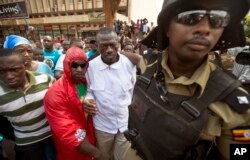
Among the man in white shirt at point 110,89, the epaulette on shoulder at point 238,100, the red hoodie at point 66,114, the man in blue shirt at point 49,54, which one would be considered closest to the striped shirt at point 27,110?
the red hoodie at point 66,114

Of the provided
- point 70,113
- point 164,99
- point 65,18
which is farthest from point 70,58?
point 65,18

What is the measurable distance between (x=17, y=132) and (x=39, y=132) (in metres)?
0.21

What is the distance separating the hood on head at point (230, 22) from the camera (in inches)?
40.4

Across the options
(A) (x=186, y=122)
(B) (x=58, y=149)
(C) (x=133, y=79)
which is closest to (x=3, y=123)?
(B) (x=58, y=149)

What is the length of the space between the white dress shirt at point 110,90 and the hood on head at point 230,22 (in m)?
1.22

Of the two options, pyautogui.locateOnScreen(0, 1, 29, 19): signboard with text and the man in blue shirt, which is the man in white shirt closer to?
the man in blue shirt

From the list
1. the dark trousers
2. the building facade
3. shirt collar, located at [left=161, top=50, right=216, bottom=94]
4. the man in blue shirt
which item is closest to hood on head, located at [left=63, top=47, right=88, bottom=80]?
the dark trousers

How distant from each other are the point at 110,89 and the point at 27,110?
926 millimetres

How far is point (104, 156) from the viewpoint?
2.08 meters

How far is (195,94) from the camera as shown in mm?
1022

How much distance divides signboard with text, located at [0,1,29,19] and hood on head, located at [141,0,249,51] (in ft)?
34.7

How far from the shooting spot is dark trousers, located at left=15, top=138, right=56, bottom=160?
6.75 feet

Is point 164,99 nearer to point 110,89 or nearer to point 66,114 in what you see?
point 66,114

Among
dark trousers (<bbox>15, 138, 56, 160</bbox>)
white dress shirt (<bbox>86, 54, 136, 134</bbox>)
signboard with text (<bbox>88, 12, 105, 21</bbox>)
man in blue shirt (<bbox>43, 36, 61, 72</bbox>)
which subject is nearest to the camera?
dark trousers (<bbox>15, 138, 56, 160</bbox>)
